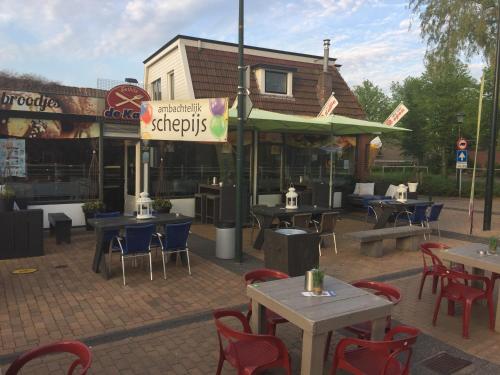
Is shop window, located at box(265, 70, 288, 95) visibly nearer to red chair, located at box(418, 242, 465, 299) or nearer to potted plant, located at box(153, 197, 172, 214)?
potted plant, located at box(153, 197, 172, 214)

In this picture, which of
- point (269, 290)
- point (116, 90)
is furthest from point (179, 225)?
point (116, 90)

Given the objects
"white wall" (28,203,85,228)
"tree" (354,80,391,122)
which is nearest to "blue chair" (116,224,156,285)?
"white wall" (28,203,85,228)

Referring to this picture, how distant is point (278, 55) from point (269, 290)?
1317 cm

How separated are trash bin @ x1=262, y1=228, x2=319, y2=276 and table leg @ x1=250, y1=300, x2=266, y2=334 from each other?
7.64 feet

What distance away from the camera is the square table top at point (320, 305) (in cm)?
308

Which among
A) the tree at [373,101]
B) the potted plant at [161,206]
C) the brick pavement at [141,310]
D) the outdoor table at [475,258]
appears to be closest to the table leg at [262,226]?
the brick pavement at [141,310]

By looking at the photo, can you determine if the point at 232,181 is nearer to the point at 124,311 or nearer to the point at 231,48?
the point at 231,48

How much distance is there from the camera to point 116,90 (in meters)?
9.90

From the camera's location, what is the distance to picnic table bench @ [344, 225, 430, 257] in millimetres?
8141

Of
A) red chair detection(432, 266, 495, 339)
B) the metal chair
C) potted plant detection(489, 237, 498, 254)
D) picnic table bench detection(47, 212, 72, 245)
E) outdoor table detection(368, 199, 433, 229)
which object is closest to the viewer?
red chair detection(432, 266, 495, 339)

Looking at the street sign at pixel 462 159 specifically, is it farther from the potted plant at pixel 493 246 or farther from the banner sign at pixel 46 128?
the banner sign at pixel 46 128

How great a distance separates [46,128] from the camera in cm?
977

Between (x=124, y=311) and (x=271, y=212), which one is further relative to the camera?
(x=271, y=212)

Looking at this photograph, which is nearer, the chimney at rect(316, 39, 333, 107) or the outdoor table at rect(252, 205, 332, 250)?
the outdoor table at rect(252, 205, 332, 250)
